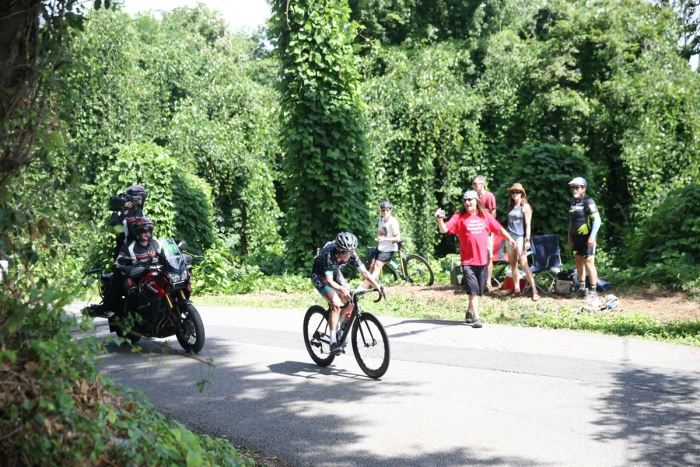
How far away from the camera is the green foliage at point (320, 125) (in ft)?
56.4

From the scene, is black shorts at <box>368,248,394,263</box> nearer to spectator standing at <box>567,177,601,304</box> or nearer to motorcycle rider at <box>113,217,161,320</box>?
spectator standing at <box>567,177,601,304</box>

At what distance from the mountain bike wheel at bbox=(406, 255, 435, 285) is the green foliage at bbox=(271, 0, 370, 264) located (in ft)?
6.78

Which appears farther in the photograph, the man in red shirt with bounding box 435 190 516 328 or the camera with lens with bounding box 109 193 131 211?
the man in red shirt with bounding box 435 190 516 328

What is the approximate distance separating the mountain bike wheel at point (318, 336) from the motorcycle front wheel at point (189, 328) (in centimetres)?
135

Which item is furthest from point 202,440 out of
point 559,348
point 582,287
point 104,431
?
point 582,287

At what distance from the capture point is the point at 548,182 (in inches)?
628

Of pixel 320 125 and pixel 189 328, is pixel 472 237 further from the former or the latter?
pixel 320 125

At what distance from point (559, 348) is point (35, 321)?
22.8ft

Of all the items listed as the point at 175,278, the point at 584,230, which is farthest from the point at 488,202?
the point at 175,278

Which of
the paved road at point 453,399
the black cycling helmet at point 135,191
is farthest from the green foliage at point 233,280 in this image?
the paved road at point 453,399

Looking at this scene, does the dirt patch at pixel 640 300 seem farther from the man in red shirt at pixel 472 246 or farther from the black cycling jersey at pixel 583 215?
the man in red shirt at pixel 472 246

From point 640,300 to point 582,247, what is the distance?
1.33 meters

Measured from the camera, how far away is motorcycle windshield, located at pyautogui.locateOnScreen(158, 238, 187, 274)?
9094 millimetres

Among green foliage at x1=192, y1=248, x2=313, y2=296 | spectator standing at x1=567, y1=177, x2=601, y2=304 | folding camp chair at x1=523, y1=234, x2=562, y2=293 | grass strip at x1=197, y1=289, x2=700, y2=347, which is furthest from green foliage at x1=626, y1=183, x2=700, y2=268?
green foliage at x1=192, y1=248, x2=313, y2=296
